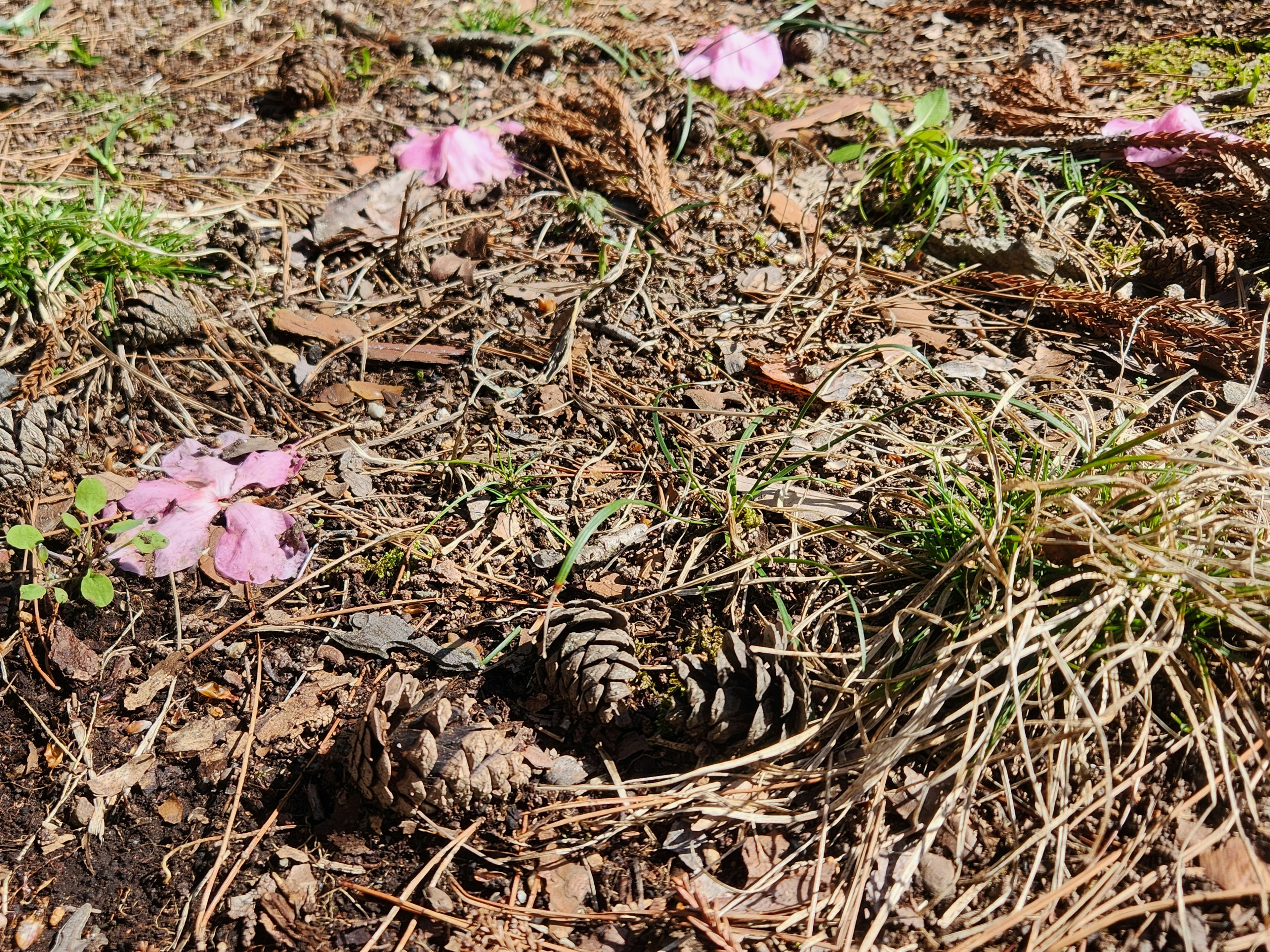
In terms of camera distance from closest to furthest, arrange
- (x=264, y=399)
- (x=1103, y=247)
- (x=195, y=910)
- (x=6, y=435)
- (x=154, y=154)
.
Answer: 1. (x=195, y=910)
2. (x=6, y=435)
3. (x=264, y=399)
4. (x=1103, y=247)
5. (x=154, y=154)

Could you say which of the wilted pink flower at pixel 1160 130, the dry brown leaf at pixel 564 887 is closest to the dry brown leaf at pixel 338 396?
the dry brown leaf at pixel 564 887

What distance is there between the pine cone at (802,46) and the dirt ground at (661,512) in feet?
0.51

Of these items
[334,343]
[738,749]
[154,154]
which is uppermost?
[154,154]

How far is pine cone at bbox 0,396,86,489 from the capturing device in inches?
65.2

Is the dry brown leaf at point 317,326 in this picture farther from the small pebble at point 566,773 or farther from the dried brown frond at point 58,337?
the small pebble at point 566,773

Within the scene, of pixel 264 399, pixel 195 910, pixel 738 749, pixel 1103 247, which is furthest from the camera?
pixel 1103 247

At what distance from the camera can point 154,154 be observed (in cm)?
238

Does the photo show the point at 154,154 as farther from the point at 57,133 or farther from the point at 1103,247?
the point at 1103,247

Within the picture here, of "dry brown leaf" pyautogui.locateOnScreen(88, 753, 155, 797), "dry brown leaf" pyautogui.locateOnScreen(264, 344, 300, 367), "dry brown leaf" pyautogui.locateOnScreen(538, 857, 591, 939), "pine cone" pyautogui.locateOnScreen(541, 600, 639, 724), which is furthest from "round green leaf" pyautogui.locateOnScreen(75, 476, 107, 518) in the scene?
"dry brown leaf" pyautogui.locateOnScreen(538, 857, 591, 939)

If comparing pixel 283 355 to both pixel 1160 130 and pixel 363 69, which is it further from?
pixel 1160 130

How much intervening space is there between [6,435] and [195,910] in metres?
1.00

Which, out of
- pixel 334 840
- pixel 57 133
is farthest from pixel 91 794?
pixel 57 133

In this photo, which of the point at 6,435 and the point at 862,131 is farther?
the point at 862,131

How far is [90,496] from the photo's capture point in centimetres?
146
